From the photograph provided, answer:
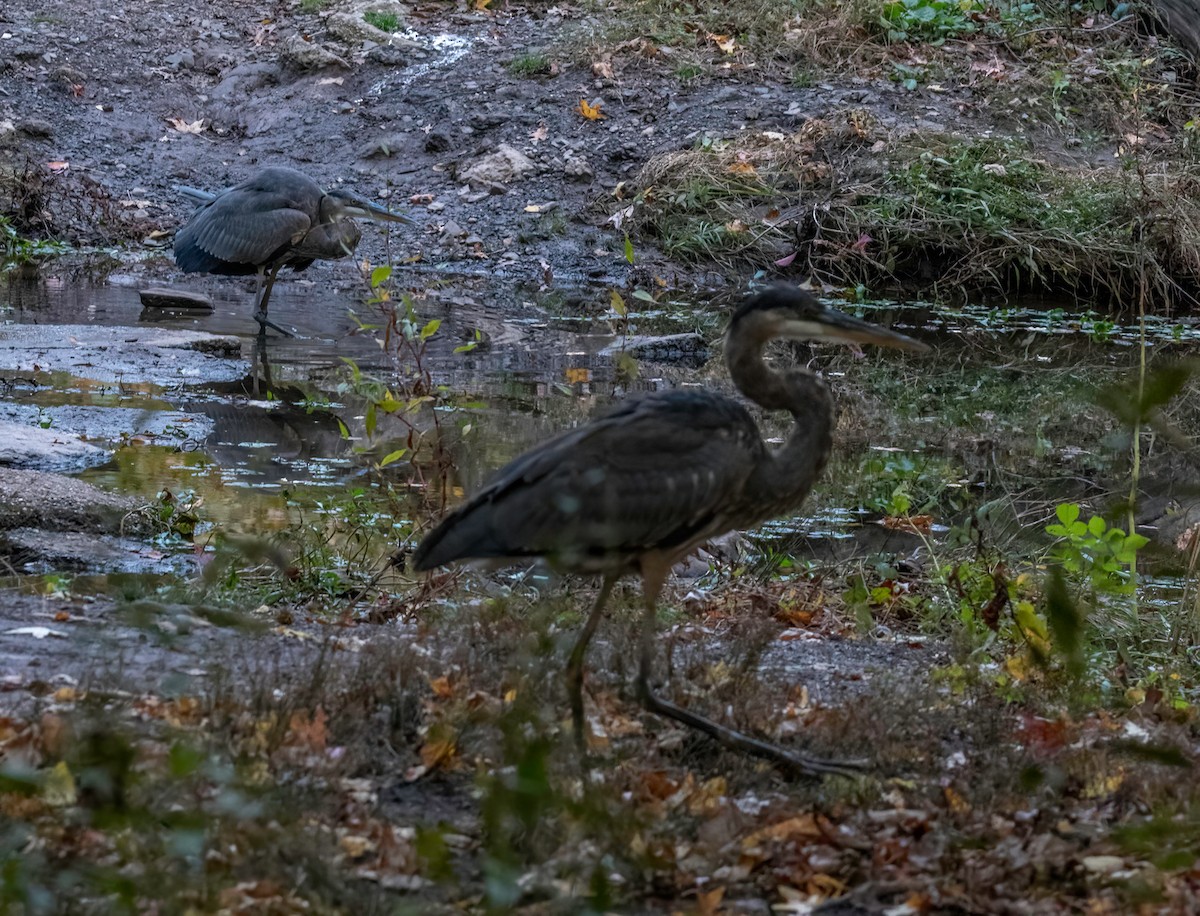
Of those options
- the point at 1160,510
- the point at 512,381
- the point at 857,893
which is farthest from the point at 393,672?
the point at 512,381

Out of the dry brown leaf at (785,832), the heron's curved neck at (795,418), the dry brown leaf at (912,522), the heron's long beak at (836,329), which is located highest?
the heron's long beak at (836,329)

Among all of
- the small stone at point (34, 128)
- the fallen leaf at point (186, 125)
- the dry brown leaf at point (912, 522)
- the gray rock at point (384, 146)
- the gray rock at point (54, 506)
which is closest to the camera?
the gray rock at point (54, 506)

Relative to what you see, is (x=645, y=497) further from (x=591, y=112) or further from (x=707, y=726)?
(x=591, y=112)

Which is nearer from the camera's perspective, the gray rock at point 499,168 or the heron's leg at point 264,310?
the heron's leg at point 264,310

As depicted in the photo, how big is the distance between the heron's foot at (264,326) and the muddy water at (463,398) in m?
0.09

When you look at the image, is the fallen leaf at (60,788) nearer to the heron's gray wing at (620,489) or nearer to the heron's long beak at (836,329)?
the heron's gray wing at (620,489)

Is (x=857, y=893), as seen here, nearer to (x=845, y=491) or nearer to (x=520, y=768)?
(x=520, y=768)

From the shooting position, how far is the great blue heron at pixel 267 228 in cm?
1241

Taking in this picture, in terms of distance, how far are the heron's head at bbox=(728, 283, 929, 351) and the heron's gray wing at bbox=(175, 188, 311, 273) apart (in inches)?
324

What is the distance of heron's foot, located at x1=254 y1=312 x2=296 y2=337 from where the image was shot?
11859 millimetres

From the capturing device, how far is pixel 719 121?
16.6 meters

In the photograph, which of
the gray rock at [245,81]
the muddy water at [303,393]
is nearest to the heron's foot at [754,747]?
the muddy water at [303,393]

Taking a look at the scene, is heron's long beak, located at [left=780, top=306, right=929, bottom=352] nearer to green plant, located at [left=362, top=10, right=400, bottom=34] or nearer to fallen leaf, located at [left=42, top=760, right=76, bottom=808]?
fallen leaf, located at [left=42, top=760, right=76, bottom=808]

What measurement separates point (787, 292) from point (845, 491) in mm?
3526
